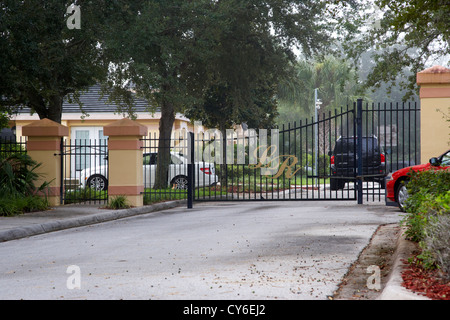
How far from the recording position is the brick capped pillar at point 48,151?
57.3 ft

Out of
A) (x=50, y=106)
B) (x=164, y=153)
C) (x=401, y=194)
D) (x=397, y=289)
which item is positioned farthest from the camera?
(x=164, y=153)

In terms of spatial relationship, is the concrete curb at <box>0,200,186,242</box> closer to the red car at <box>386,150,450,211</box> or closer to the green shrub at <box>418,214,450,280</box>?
the red car at <box>386,150,450,211</box>

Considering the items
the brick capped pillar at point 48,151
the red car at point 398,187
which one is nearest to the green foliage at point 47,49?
the brick capped pillar at point 48,151

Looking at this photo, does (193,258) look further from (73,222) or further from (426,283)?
(73,222)

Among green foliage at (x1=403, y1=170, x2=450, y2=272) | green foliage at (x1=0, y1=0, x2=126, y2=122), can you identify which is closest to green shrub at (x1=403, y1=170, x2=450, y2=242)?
green foliage at (x1=403, y1=170, x2=450, y2=272)

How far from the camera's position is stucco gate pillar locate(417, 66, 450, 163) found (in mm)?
15711

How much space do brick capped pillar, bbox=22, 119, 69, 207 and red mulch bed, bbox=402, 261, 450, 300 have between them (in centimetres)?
1280

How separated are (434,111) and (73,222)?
911 centimetres

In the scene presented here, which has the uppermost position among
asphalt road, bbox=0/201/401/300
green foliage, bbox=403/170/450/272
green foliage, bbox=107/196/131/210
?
green foliage, bbox=403/170/450/272

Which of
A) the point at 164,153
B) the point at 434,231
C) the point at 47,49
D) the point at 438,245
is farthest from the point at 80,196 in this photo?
the point at 438,245

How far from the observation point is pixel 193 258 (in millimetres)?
8367

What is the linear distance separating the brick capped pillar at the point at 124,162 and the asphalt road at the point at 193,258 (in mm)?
3096

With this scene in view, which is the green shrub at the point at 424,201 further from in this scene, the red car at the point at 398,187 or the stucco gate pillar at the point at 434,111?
the stucco gate pillar at the point at 434,111

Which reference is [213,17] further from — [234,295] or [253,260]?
[234,295]
